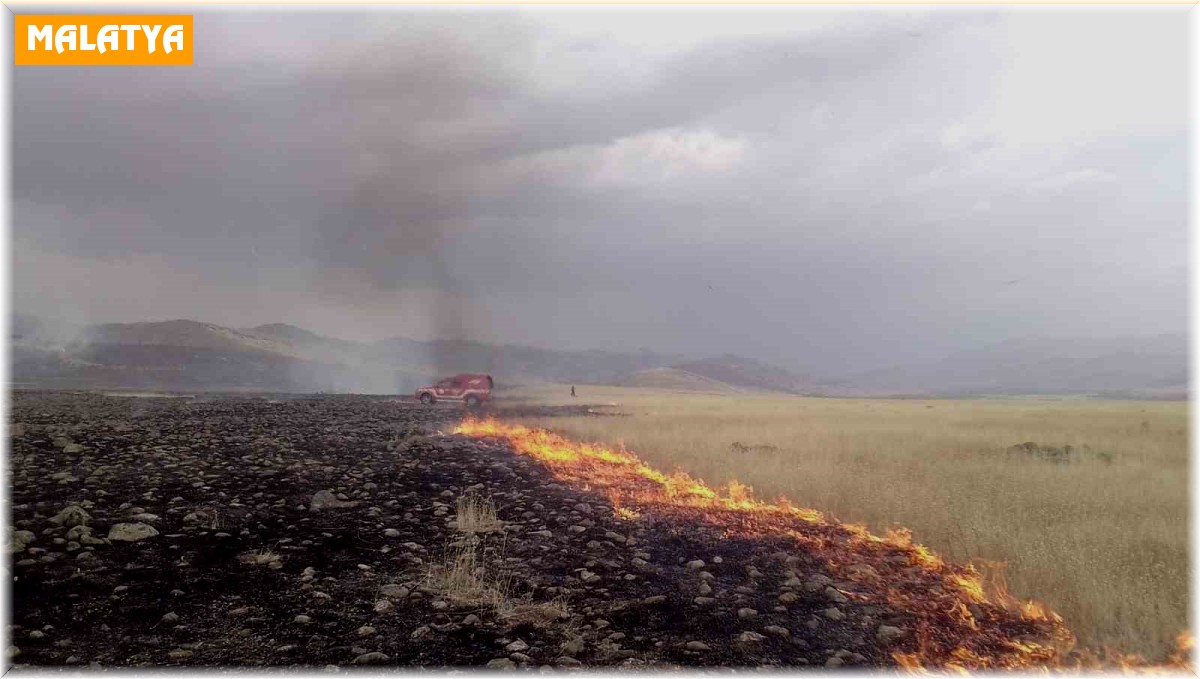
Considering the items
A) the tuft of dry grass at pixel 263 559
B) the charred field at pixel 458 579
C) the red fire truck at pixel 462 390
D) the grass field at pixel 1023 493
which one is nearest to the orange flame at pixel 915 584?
the charred field at pixel 458 579

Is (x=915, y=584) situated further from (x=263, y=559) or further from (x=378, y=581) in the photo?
(x=263, y=559)

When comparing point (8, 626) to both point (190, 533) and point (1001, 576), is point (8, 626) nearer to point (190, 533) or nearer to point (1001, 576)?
point (190, 533)

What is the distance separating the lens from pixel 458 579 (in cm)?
751

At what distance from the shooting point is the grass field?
7457mm

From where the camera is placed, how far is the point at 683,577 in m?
8.13

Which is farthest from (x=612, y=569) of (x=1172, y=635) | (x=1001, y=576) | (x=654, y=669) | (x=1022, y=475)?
(x=1022, y=475)

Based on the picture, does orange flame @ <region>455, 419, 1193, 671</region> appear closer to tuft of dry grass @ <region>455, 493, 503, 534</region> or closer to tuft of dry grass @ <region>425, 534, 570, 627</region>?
tuft of dry grass @ <region>455, 493, 503, 534</region>

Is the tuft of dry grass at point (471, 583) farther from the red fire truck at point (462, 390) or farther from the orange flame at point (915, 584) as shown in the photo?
the red fire truck at point (462, 390)

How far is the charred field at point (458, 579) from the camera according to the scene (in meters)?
6.00

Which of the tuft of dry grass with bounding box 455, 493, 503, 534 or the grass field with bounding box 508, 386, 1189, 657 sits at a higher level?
the tuft of dry grass with bounding box 455, 493, 503, 534

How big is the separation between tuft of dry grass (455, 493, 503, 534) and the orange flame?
2.25 meters

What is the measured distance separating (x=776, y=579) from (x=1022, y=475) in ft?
36.2

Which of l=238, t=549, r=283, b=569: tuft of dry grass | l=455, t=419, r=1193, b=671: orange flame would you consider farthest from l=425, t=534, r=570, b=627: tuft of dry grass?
l=455, t=419, r=1193, b=671: orange flame

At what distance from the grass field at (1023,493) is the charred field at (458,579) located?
832 mm
